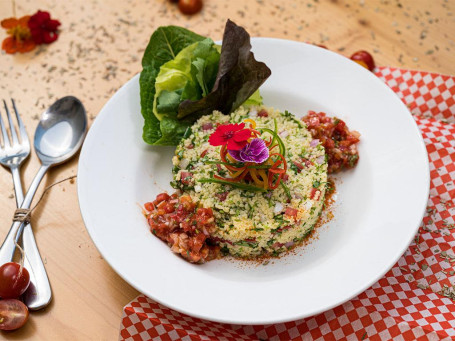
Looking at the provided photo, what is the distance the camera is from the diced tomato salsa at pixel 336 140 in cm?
399

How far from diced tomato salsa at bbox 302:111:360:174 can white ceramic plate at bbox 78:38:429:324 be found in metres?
0.08

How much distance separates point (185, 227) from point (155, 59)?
158cm

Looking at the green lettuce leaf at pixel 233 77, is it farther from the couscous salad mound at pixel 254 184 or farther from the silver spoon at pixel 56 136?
the silver spoon at pixel 56 136

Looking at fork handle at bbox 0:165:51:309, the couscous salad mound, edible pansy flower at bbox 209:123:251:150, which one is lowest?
fork handle at bbox 0:165:51:309

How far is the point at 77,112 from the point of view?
4.56 meters

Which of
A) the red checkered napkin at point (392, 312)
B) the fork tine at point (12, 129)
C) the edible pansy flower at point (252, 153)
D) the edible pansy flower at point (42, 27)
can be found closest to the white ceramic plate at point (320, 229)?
the red checkered napkin at point (392, 312)

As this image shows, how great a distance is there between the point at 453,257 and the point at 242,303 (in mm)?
1768

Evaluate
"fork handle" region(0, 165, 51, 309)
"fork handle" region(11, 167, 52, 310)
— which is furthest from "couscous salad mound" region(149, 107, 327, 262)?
"fork handle" region(0, 165, 51, 309)

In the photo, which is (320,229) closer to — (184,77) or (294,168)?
(294,168)

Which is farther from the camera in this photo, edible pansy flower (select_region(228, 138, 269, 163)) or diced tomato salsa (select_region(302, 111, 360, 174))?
diced tomato salsa (select_region(302, 111, 360, 174))

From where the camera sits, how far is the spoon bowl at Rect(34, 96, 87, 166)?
431 cm

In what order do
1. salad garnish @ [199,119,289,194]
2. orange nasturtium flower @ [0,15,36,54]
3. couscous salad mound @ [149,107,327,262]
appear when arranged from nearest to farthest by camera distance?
salad garnish @ [199,119,289,194] < couscous salad mound @ [149,107,327,262] < orange nasturtium flower @ [0,15,36,54]

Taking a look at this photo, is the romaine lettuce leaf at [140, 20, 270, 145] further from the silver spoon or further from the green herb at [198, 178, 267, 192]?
the silver spoon

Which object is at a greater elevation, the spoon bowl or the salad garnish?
the salad garnish
